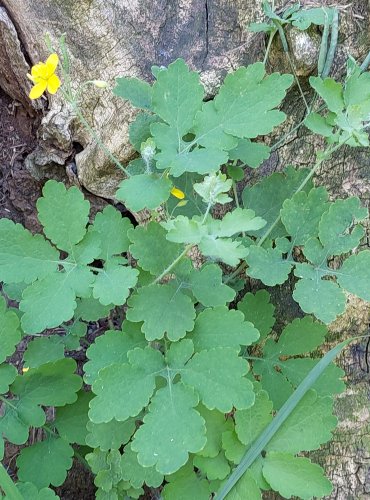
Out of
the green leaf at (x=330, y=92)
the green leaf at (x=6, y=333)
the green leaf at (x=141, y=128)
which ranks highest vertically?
the green leaf at (x=141, y=128)

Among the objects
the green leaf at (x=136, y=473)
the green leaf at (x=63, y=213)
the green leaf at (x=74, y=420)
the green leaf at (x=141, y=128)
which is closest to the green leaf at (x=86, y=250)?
the green leaf at (x=63, y=213)

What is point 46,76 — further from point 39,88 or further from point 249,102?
point 249,102

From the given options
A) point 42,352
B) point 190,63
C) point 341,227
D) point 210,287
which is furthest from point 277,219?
point 42,352

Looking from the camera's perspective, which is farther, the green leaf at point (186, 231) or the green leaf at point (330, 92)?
the green leaf at point (330, 92)

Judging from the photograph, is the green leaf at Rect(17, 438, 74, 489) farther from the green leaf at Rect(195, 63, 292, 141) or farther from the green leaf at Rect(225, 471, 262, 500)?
the green leaf at Rect(195, 63, 292, 141)

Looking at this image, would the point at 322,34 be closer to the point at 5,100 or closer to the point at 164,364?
the point at 164,364

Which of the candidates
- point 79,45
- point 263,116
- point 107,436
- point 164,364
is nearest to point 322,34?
point 263,116

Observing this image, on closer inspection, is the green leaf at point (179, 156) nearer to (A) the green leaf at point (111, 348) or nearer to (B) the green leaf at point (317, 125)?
(B) the green leaf at point (317, 125)
